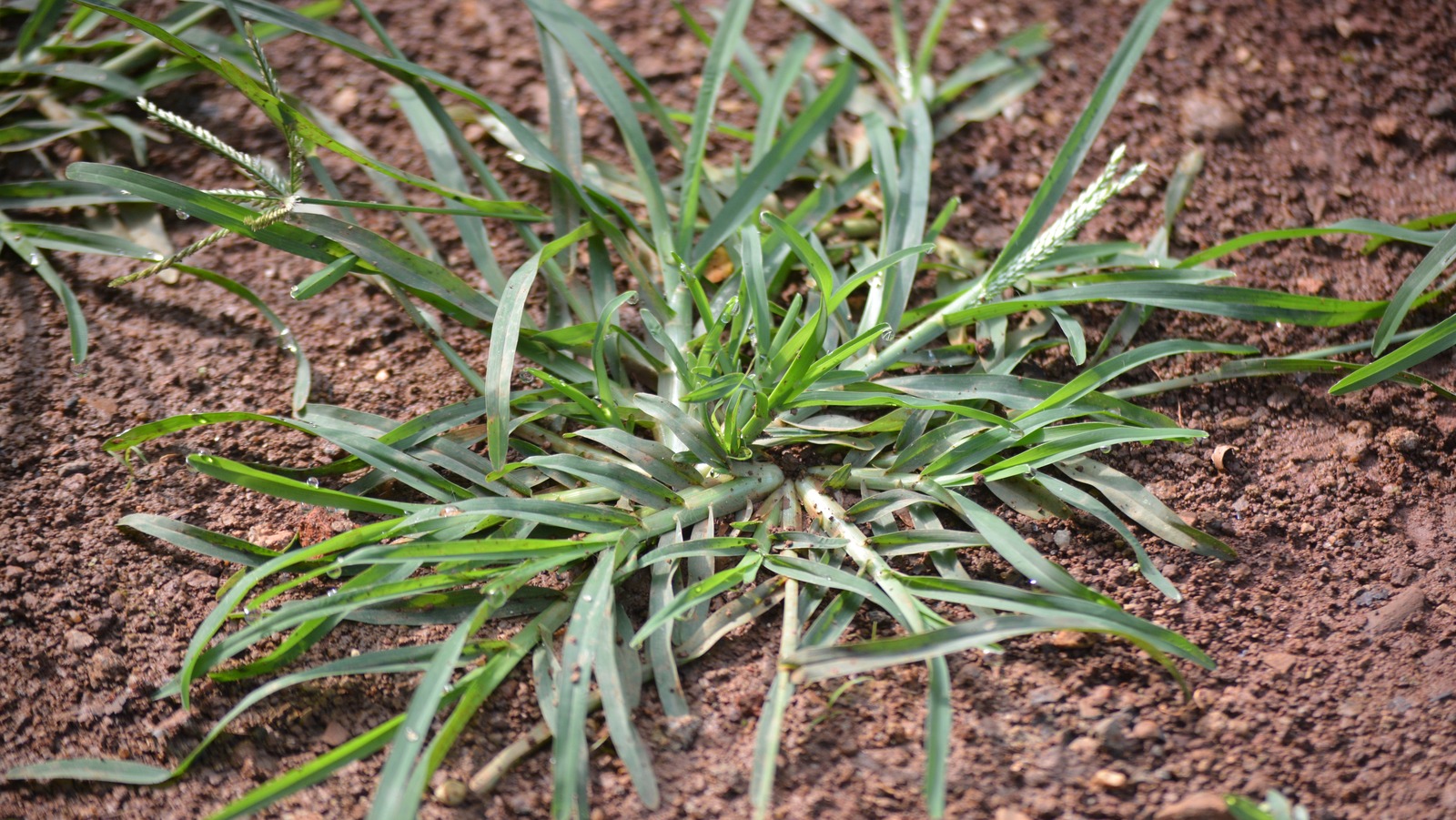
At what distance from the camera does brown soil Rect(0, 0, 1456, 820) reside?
120 centimetres

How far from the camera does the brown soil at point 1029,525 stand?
3.93 ft

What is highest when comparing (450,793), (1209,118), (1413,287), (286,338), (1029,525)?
(1209,118)

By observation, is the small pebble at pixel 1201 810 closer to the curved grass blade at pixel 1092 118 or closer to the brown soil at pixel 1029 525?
the brown soil at pixel 1029 525

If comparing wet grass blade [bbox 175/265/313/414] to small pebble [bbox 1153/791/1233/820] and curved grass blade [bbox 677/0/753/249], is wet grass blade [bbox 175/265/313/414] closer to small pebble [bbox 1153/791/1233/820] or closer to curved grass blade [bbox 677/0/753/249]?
curved grass blade [bbox 677/0/753/249]

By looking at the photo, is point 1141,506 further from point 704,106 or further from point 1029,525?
point 704,106

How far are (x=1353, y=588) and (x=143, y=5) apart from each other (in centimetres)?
242

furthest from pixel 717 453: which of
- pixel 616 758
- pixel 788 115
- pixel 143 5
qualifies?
pixel 143 5

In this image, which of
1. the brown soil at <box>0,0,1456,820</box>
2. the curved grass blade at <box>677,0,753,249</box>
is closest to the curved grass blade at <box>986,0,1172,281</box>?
the brown soil at <box>0,0,1456,820</box>

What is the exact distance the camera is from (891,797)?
46.3 inches

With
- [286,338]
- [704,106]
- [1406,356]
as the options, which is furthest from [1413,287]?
[286,338]

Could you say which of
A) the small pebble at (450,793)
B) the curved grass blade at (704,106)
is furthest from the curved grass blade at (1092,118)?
the small pebble at (450,793)

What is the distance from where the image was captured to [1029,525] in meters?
1.45

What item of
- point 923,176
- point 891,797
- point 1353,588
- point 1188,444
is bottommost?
point 891,797

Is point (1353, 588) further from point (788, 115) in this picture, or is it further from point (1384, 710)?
point (788, 115)
